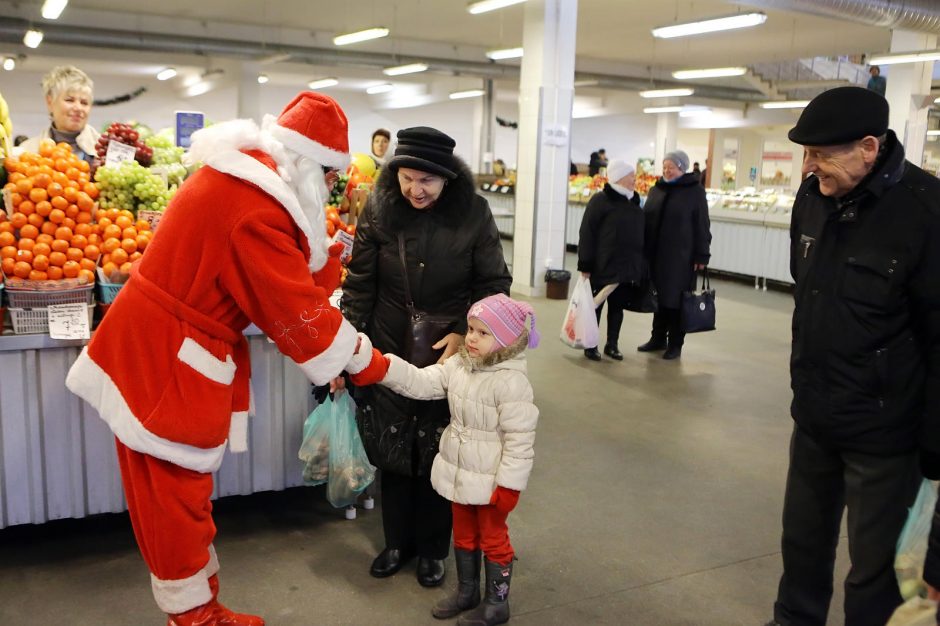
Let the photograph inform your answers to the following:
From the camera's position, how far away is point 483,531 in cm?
238

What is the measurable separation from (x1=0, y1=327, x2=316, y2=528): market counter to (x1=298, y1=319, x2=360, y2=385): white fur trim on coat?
3.21 feet

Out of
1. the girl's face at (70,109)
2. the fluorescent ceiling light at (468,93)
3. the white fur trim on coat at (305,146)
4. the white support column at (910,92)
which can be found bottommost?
the white fur trim on coat at (305,146)

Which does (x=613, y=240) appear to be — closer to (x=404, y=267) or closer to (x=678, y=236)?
(x=678, y=236)

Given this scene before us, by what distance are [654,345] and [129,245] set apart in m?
4.46

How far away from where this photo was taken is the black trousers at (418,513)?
262cm

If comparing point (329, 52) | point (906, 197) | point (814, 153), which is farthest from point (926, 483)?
point (329, 52)

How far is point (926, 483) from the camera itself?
1885mm

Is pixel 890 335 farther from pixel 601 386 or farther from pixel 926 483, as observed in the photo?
pixel 601 386


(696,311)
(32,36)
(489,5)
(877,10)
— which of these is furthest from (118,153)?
(32,36)

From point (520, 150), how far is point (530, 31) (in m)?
1.31

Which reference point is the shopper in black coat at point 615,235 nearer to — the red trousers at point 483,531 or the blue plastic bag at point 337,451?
the blue plastic bag at point 337,451

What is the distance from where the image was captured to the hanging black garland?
19.2 meters

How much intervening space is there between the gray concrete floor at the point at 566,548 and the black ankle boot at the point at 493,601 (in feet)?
0.35

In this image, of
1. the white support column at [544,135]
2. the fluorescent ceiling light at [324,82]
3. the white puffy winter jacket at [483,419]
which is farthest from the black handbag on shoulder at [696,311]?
the fluorescent ceiling light at [324,82]
